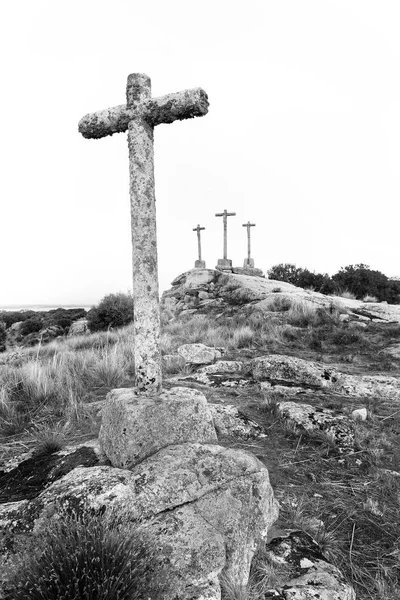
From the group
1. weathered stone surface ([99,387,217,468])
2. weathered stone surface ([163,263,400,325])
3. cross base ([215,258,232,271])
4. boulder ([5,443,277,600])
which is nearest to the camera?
boulder ([5,443,277,600])

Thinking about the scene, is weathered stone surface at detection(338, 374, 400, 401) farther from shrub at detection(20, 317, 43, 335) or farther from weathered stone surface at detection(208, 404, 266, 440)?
shrub at detection(20, 317, 43, 335)

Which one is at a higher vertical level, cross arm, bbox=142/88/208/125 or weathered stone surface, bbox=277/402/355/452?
cross arm, bbox=142/88/208/125

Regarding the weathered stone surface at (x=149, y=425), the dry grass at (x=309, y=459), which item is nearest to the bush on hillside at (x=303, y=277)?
the dry grass at (x=309, y=459)

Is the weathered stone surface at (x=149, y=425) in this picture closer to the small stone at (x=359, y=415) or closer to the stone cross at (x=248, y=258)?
the small stone at (x=359, y=415)

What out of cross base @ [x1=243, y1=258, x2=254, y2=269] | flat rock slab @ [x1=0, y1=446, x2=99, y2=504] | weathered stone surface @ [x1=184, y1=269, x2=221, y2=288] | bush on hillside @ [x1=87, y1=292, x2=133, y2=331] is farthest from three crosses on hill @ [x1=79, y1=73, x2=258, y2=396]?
cross base @ [x1=243, y1=258, x2=254, y2=269]

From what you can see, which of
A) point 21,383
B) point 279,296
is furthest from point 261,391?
point 279,296

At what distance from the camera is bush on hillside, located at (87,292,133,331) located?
2023cm

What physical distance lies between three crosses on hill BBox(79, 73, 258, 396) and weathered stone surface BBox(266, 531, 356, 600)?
1.65 meters

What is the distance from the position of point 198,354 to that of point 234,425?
3.97 meters

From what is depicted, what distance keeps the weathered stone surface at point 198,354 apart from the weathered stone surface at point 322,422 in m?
3.33

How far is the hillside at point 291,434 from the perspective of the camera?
9.03 ft

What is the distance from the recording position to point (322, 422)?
491 cm

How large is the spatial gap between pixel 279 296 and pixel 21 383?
11.9 metres

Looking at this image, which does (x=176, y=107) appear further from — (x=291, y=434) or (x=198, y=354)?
(x=198, y=354)
